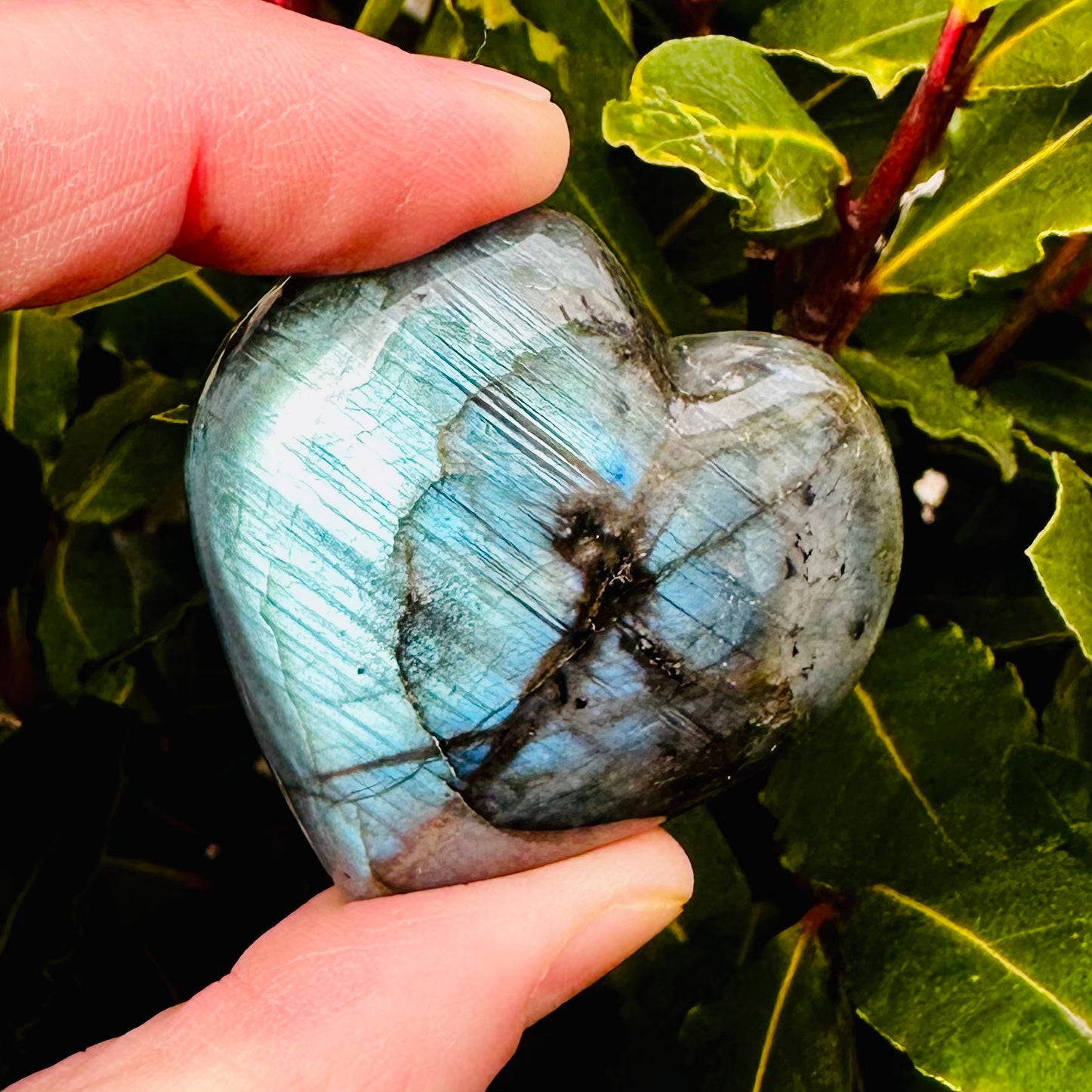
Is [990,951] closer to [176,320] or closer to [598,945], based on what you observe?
[598,945]

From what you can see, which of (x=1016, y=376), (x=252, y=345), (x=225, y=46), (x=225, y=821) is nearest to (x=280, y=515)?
(x=252, y=345)

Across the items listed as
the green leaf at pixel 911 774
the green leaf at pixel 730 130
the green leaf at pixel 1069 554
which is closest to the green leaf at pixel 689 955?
the green leaf at pixel 911 774

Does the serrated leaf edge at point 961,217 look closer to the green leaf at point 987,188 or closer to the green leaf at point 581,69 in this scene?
the green leaf at point 987,188

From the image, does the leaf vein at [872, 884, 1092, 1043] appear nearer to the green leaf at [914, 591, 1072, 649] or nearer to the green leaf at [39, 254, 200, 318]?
the green leaf at [914, 591, 1072, 649]

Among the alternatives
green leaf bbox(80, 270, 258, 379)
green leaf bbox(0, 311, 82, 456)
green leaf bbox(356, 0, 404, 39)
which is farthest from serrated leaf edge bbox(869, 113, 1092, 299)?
green leaf bbox(0, 311, 82, 456)

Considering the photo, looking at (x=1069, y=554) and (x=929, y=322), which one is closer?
(x=1069, y=554)

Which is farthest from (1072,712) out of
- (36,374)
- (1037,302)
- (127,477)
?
(36,374)

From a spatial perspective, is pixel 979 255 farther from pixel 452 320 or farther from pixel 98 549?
pixel 98 549

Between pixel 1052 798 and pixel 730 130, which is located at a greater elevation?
pixel 730 130
